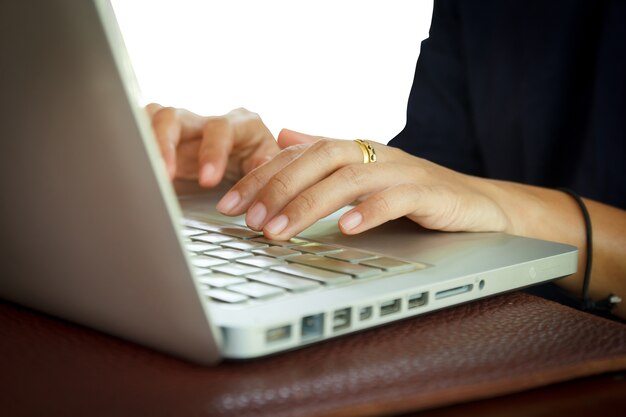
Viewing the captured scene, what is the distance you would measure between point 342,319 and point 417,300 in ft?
0.22

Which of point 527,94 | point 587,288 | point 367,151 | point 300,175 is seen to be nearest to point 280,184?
point 300,175

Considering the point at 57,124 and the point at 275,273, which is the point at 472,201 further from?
the point at 57,124

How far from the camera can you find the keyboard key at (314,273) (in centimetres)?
44

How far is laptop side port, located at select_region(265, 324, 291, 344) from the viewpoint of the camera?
1.22 ft

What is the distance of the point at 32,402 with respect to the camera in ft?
1.09

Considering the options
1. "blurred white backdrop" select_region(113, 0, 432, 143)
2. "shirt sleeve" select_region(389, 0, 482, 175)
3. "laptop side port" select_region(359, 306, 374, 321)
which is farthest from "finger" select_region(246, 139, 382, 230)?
"blurred white backdrop" select_region(113, 0, 432, 143)

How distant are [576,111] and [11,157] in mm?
993

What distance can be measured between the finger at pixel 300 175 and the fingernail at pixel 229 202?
0.03m

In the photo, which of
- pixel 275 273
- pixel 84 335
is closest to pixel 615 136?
pixel 275 273

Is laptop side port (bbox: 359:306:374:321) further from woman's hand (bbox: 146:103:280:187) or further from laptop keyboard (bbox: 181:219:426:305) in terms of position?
woman's hand (bbox: 146:103:280:187)

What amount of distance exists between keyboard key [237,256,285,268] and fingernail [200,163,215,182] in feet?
0.97

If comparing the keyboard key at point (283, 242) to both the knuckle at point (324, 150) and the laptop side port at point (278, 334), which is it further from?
the laptop side port at point (278, 334)

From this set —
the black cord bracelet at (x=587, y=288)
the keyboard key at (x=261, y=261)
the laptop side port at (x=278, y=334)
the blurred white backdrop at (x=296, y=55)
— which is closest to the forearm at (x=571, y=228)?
the black cord bracelet at (x=587, y=288)

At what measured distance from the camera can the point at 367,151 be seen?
729mm
